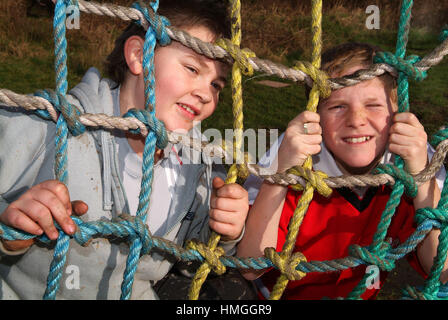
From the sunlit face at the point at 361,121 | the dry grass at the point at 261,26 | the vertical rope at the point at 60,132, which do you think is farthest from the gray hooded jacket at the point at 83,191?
the dry grass at the point at 261,26

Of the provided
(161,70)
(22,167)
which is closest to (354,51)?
(161,70)

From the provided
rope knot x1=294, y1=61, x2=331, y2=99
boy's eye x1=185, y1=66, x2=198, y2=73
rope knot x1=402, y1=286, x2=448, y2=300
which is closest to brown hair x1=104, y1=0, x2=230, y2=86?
boy's eye x1=185, y1=66, x2=198, y2=73

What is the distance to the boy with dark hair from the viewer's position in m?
0.85

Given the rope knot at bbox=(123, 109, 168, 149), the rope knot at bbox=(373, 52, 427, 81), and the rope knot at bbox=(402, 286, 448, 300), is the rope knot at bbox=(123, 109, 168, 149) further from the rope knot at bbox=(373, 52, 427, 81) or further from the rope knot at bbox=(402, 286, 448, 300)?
the rope knot at bbox=(402, 286, 448, 300)

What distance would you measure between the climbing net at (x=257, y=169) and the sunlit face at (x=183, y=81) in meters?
0.10

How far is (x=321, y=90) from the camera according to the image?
882 millimetres

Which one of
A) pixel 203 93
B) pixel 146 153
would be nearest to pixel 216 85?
pixel 203 93

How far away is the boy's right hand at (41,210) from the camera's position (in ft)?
2.24

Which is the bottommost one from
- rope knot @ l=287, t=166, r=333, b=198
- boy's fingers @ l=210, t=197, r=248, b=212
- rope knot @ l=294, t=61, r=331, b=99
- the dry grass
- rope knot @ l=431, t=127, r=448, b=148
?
boy's fingers @ l=210, t=197, r=248, b=212

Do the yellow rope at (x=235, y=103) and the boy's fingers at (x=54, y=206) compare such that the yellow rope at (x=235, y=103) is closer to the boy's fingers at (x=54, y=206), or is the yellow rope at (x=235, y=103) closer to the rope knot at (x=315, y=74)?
the rope knot at (x=315, y=74)

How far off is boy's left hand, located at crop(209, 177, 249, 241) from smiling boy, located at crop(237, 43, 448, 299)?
0.10 meters

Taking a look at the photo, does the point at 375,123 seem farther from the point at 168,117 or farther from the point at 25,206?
the point at 25,206

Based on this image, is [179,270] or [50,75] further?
[50,75]

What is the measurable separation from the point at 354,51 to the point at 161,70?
457mm
